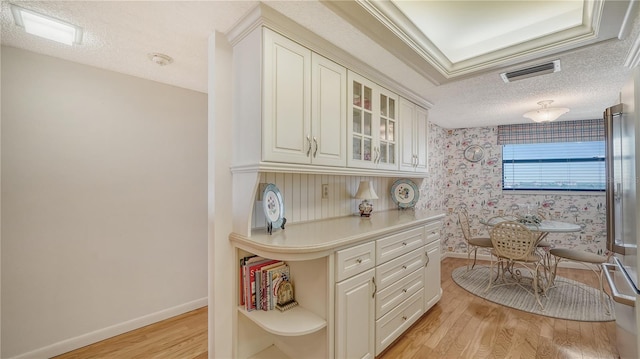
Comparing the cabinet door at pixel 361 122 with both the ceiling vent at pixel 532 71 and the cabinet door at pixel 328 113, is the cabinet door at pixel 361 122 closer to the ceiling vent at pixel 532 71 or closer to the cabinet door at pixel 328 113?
the cabinet door at pixel 328 113

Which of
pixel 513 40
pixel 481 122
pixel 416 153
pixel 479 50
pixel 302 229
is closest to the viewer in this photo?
pixel 302 229

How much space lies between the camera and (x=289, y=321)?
157cm

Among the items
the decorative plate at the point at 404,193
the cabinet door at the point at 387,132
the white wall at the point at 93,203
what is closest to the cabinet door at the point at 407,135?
the cabinet door at the point at 387,132

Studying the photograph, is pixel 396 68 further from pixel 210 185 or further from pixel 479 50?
pixel 210 185

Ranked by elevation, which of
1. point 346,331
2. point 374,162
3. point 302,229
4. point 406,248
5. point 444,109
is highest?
point 444,109

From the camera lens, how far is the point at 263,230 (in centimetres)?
183

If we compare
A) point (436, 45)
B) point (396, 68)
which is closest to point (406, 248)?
point (396, 68)

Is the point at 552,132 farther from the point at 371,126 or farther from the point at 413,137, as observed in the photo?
the point at 371,126

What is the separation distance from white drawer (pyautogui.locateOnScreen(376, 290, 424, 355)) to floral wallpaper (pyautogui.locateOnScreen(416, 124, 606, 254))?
72.7 inches

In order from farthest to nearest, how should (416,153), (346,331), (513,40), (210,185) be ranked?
(416,153) → (513,40) → (210,185) → (346,331)

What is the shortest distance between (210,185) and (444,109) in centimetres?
306

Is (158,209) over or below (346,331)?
over

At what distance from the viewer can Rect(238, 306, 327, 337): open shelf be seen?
149cm

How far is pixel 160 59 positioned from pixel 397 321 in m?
2.75
